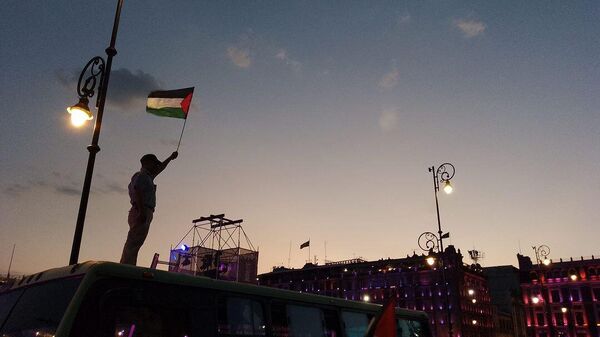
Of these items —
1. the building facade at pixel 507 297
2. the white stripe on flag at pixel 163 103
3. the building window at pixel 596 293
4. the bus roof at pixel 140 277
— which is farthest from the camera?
the building facade at pixel 507 297

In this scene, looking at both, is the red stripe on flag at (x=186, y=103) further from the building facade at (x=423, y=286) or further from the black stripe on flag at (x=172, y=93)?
the building facade at (x=423, y=286)

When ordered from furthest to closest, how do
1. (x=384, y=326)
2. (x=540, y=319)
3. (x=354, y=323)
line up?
(x=540, y=319) → (x=354, y=323) → (x=384, y=326)

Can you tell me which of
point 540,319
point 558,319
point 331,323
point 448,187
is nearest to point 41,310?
point 331,323

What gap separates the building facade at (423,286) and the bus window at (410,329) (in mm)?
70148

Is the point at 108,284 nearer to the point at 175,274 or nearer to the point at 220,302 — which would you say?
the point at 175,274

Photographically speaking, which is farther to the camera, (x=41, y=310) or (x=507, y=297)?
(x=507, y=297)

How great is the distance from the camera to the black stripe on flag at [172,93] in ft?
38.4

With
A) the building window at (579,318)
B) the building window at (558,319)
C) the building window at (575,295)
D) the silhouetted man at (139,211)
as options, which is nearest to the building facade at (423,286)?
the building window at (558,319)

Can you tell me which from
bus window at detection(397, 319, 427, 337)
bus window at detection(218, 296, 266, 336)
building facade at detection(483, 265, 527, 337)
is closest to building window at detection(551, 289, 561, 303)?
building facade at detection(483, 265, 527, 337)

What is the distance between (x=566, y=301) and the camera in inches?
3346

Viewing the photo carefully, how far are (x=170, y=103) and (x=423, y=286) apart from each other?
84.1 m

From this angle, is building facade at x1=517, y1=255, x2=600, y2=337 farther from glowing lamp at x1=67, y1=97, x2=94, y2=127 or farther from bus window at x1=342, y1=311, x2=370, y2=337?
glowing lamp at x1=67, y1=97, x2=94, y2=127

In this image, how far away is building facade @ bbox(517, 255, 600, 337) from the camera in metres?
81.4

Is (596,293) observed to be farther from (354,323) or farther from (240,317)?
(240,317)
